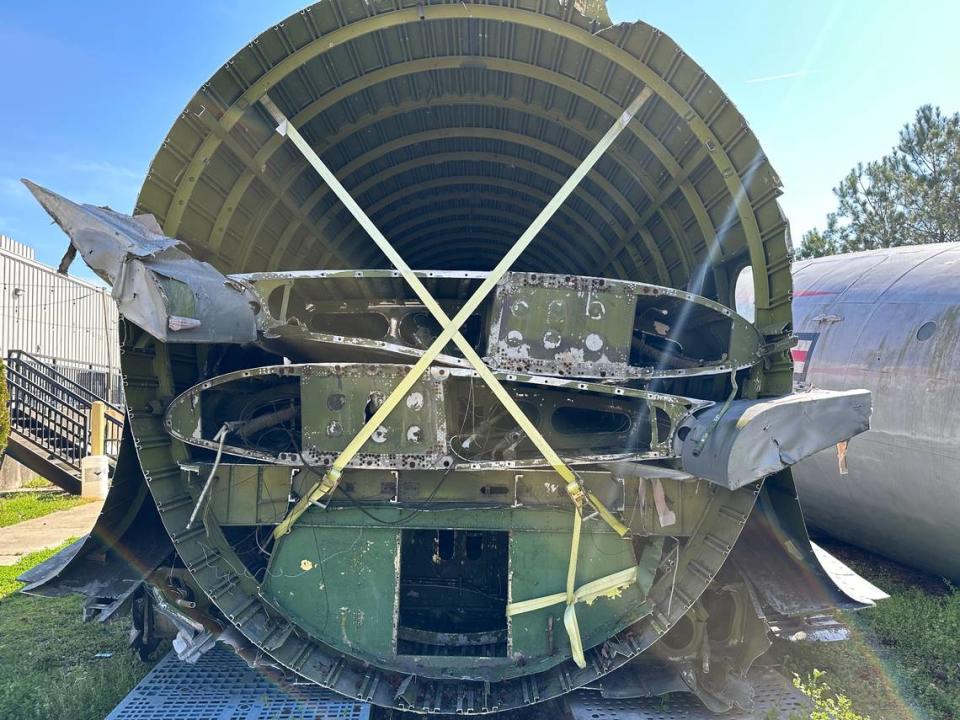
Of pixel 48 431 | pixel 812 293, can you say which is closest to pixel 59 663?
pixel 812 293

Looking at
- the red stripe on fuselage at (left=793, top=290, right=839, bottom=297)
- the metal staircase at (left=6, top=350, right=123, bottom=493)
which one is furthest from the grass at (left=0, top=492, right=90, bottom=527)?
the red stripe on fuselage at (left=793, top=290, right=839, bottom=297)

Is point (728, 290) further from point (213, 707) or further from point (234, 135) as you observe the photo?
point (213, 707)

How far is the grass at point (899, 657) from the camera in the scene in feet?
13.3

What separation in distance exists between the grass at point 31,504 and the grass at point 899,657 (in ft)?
35.6

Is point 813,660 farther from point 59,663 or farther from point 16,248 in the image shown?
point 16,248

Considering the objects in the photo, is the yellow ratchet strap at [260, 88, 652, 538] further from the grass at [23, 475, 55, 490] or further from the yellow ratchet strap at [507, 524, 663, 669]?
the grass at [23, 475, 55, 490]

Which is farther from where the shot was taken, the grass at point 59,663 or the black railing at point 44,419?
the black railing at point 44,419

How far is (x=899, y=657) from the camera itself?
4676 mm

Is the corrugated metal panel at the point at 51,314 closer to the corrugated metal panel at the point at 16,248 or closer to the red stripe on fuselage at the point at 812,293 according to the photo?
the corrugated metal panel at the point at 16,248

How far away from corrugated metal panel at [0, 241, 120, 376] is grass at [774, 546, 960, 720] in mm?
14325

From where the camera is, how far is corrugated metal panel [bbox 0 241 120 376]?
15414 mm

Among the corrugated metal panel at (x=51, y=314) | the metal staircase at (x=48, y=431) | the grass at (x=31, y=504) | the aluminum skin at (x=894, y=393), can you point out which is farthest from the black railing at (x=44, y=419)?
the aluminum skin at (x=894, y=393)

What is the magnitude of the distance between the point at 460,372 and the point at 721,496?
1.87 m

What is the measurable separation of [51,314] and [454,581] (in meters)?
18.1
